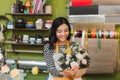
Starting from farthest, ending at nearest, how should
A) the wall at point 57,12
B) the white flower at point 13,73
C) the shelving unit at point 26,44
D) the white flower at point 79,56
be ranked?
the shelving unit at point 26,44
the wall at point 57,12
the white flower at point 79,56
the white flower at point 13,73

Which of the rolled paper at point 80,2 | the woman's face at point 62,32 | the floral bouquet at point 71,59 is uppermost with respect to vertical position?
the rolled paper at point 80,2

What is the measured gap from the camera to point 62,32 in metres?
2.00

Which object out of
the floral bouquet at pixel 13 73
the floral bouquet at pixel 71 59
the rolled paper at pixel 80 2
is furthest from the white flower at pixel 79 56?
the rolled paper at pixel 80 2

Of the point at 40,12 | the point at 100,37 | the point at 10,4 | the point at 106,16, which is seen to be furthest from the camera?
the point at 10,4

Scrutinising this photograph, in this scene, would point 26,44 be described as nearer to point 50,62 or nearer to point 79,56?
point 50,62

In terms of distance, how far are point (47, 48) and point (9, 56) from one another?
2774 millimetres

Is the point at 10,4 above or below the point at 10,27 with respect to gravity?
above

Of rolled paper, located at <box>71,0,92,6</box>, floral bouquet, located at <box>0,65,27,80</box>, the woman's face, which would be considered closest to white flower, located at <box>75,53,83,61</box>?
floral bouquet, located at <box>0,65,27,80</box>

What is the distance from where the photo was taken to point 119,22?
3.90 metres

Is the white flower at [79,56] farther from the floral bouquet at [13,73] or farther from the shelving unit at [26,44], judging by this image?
the shelving unit at [26,44]

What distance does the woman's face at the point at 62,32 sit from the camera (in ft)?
6.54

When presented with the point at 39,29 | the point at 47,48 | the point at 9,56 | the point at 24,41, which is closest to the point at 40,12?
the point at 39,29

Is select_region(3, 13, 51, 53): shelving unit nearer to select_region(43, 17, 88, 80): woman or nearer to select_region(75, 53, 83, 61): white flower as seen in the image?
select_region(43, 17, 88, 80): woman

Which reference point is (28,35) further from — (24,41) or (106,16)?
(106,16)
